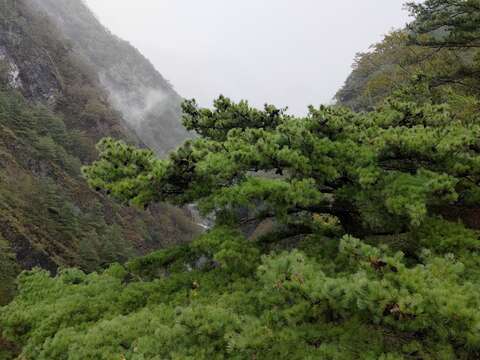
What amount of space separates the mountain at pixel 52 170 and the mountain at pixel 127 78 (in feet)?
108

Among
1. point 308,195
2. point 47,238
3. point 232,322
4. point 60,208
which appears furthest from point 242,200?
point 60,208

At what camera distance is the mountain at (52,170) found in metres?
31.1

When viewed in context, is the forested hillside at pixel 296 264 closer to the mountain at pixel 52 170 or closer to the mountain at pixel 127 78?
the mountain at pixel 52 170

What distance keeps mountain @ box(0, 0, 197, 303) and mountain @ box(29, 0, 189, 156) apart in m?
32.9

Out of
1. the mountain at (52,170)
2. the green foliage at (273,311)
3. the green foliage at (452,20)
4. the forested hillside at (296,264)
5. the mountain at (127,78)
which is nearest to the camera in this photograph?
the green foliage at (273,311)

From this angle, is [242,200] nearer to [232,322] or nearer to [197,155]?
[197,155]

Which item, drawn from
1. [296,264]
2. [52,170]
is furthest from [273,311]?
[52,170]

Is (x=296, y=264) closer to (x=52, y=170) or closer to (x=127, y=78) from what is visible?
(x=52, y=170)

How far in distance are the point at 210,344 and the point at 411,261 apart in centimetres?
369

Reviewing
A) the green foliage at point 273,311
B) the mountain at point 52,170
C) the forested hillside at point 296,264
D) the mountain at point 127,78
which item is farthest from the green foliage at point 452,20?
the mountain at point 127,78

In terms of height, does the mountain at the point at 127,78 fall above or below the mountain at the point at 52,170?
above

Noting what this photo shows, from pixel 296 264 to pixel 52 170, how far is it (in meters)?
46.4

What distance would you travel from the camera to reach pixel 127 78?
393ft

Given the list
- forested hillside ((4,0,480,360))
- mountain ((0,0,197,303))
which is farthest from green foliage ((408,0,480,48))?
mountain ((0,0,197,303))
